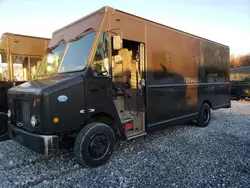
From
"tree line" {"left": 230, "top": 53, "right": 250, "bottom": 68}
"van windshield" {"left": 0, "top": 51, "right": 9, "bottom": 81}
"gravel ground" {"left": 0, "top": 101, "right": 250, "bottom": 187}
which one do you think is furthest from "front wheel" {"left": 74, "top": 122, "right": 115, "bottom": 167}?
"tree line" {"left": 230, "top": 53, "right": 250, "bottom": 68}

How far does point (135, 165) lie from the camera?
13.0 ft

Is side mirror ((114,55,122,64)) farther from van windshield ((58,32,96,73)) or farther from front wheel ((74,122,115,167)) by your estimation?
front wheel ((74,122,115,167))

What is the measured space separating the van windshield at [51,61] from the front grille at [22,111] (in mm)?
895

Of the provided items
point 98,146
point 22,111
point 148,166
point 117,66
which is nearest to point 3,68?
point 22,111

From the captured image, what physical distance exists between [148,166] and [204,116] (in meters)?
4.14

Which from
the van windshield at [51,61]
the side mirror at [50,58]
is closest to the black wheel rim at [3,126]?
the van windshield at [51,61]

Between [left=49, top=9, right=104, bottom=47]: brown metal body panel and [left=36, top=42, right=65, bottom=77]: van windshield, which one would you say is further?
[left=36, top=42, right=65, bottom=77]: van windshield

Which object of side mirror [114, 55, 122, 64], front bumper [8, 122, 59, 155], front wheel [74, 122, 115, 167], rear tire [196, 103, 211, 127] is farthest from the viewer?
rear tire [196, 103, 211, 127]

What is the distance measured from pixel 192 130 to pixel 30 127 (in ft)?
16.3

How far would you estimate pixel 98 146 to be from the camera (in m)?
3.87

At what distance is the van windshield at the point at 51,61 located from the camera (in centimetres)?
454

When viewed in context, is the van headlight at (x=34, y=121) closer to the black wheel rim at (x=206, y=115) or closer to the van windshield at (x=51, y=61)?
the van windshield at (x=51, y=61)

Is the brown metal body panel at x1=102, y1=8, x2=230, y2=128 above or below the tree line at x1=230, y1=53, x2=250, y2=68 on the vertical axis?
below

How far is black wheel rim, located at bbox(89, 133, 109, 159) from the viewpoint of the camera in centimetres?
378
